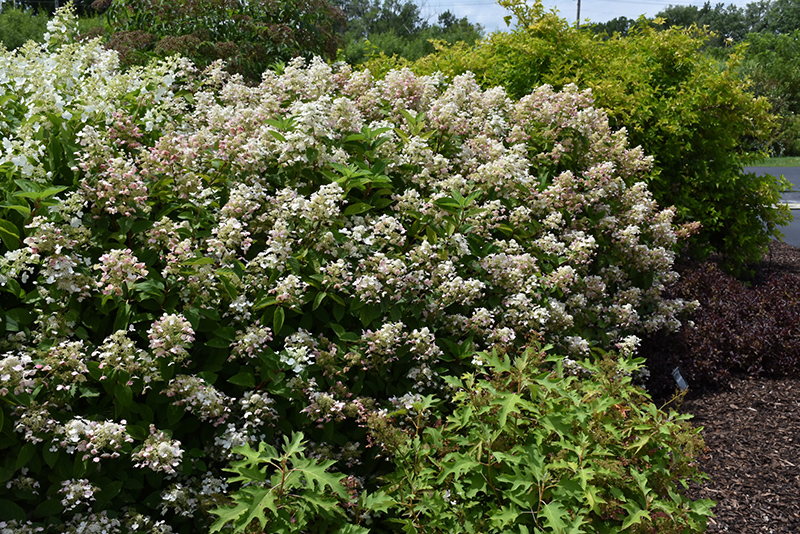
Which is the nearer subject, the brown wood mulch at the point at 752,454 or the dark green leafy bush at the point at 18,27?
the brown wood mulch at the point at 752,454

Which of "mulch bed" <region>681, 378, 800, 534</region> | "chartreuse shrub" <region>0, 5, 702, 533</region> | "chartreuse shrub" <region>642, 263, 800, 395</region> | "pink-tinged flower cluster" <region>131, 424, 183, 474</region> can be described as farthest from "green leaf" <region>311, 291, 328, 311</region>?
"chartreuse shrub" <region>642, 263, 800, 395</region>

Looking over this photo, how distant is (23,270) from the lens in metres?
2.66

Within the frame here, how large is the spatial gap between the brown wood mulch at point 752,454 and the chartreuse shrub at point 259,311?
92 cm

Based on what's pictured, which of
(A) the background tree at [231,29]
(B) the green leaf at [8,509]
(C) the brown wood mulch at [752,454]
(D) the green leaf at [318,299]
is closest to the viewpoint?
(B) the green leaf at [8,509]

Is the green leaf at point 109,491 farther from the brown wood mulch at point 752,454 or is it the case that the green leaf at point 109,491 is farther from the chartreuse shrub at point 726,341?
the chartreuse shrub at point 726,341

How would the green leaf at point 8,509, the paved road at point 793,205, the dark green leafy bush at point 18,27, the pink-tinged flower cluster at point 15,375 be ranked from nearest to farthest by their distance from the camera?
the pink-tinged flower cluster at point 15,375
the green leaf at point 8,509
the paved road at point 793,205
the dark green leafy bush at point 18,27

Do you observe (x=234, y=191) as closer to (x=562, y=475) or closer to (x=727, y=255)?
(x=562, y=475)

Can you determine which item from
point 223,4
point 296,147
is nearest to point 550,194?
point 296,147

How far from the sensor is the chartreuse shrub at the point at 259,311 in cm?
242

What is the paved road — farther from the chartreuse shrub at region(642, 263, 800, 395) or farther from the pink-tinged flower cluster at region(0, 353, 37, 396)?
the pink-tinged flower cluster at region(0, 353, 37, 396)

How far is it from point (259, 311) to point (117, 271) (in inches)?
26.5

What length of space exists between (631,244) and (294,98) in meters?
2.60

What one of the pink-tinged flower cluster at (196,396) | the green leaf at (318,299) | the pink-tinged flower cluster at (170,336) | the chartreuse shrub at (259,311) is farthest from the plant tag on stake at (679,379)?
the pink-tinged flower cluster at (170,336)

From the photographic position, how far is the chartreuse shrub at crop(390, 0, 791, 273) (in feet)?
21.9
